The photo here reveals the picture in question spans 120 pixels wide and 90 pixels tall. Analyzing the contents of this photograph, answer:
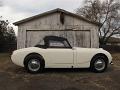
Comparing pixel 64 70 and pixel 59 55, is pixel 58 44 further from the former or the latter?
pixel 64 70

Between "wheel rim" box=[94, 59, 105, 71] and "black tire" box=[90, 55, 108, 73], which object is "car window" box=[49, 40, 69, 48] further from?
"wheel rim" box=[94, 59, 105, 71]

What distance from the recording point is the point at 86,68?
1010cm

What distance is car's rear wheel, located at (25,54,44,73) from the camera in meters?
9.33

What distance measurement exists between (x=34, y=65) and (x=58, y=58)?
3.19ft

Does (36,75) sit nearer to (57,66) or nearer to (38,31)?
(57,66)

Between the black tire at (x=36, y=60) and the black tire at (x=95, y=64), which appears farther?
the black tire at (x=95, y=64)

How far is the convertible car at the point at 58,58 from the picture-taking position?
9.38 m

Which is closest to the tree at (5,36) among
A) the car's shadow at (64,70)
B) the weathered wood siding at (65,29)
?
the weathered wood siding at (65,29)

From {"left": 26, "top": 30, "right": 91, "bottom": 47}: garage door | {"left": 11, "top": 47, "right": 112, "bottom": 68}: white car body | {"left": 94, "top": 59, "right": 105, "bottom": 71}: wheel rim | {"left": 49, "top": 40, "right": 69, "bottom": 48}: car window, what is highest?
{"left": 26, "top": 30, "right": 91, "bottom": 47}: garage door

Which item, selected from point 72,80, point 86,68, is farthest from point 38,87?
point 86,68

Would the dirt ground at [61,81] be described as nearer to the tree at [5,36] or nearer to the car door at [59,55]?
the car door at [59,55]

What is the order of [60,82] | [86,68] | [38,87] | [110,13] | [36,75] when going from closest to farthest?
1. [38,87]
2. [60,82]
3. [36,75]
4. [86,68]
5. [110,13]

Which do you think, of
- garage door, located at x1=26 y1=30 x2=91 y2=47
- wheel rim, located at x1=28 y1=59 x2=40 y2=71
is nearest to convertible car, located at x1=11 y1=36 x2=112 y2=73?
wheel rim, located at x1=28 y1=59 x2=40 y2=71

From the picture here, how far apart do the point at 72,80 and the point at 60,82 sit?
0.54 m
